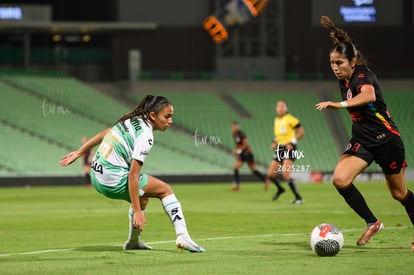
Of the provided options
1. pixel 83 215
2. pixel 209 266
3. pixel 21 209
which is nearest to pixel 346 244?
pixel 209 266

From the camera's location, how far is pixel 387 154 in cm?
1206

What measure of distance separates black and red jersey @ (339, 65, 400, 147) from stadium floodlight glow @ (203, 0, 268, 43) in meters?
37.2

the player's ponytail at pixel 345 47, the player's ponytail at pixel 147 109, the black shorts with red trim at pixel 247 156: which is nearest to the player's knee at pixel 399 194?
the player's ponytail at pixel 345 47

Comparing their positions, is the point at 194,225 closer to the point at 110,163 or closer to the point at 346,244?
the point at 346,244

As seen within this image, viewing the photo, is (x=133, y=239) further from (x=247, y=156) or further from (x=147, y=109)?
(x=247, y=156)

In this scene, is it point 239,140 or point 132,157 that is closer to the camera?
point 132,157

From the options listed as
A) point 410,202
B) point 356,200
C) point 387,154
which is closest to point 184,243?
point 356,200

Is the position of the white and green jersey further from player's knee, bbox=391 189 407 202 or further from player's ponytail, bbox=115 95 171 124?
player's knee, bbox=391 189 407 202

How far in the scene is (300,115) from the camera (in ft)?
161

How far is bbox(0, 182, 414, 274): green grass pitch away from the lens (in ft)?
34.4

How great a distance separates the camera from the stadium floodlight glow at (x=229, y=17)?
49.4 metres

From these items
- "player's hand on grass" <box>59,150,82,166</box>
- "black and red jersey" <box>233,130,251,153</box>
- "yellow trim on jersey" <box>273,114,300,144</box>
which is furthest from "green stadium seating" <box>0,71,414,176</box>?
"player's hand on grass" <box>59,150,82,166</box>

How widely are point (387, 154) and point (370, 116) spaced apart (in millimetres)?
A: 511

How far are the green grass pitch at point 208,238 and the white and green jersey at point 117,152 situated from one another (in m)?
0.94
